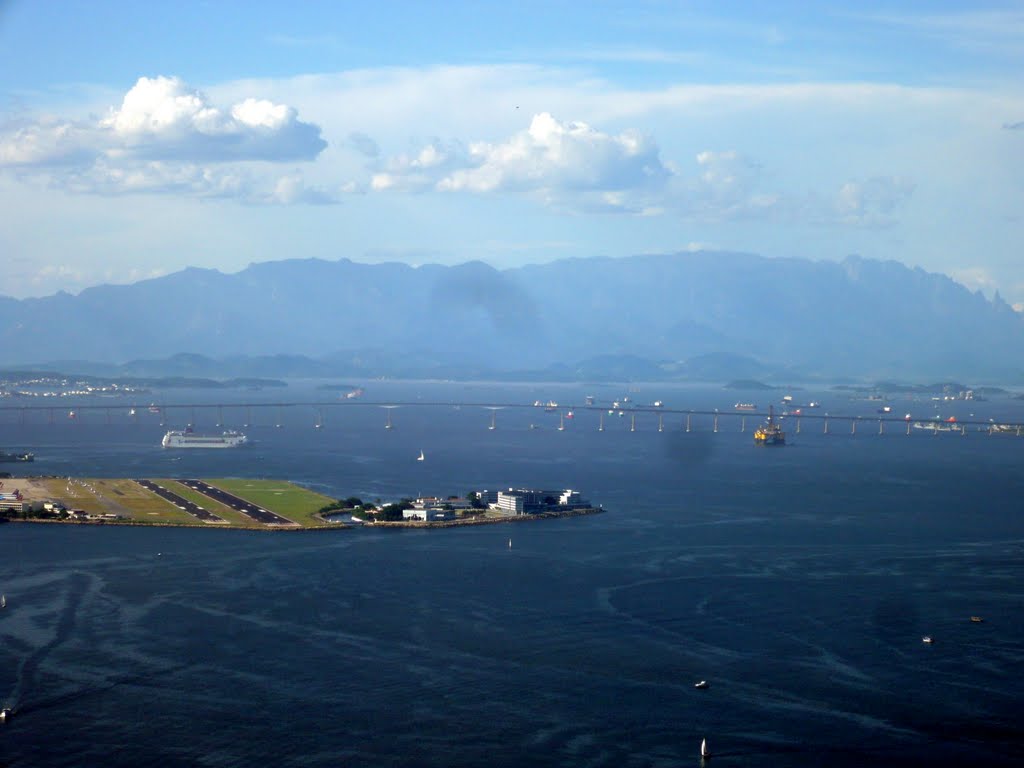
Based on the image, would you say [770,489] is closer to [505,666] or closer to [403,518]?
[403,518]

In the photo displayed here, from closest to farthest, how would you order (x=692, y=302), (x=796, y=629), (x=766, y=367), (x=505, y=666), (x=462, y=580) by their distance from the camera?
(x=505, y=666)
(x=796, y=629)
(x=462, y=580)
(x=766, y=367)
(x=692, y=302)

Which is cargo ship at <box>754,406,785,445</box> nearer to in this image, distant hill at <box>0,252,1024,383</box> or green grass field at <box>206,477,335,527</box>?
green grass field at <box>206,477,335,527</box>

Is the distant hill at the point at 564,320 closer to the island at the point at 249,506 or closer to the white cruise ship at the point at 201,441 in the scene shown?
the white cruise ship at the point at 201,441

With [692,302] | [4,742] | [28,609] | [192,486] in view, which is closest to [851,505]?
[192,486]

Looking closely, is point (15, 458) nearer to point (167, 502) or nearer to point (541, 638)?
point (167, 502)

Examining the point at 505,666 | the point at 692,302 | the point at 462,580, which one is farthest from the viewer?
the point at 692,302

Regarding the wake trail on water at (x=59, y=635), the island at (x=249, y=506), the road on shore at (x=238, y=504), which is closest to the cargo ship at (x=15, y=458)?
the island at (x=249, y=506)
